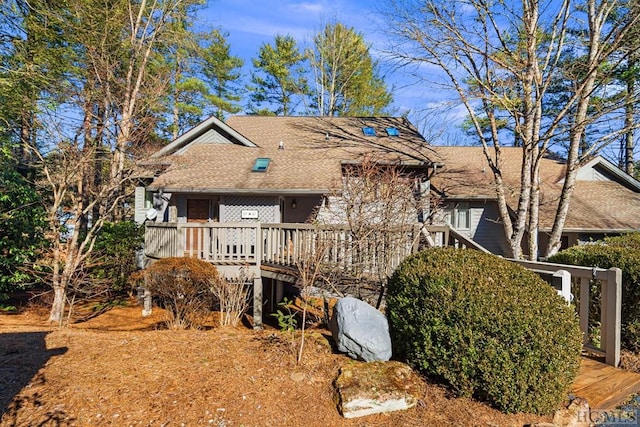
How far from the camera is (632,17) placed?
8.34 metres

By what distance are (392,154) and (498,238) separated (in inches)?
228

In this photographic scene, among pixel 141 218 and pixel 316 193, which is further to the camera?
pixel 141 218

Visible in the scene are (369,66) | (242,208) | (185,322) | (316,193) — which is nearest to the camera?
(185,322)

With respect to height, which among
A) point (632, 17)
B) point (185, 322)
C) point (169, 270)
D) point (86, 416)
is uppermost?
point (632, 17)

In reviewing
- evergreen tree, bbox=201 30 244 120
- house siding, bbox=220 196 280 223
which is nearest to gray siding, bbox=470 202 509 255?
house siding, bbox=220 196 280 223

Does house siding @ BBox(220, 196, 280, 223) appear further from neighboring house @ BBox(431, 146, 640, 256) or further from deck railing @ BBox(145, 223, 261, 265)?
neighboring house @ BBox(431, 146, 640, 256)

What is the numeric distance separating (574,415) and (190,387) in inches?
149

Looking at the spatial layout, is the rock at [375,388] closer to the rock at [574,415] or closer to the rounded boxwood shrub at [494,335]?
the rounded boxwood shrub at [494,335]

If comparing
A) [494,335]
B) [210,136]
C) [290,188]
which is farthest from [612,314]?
[210,136]

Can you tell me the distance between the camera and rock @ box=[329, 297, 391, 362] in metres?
4.01

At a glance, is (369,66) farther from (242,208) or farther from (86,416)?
(86,416)

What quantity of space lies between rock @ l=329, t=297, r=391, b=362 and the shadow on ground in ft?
→ 9.29

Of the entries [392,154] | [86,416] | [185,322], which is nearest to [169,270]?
[185,322]

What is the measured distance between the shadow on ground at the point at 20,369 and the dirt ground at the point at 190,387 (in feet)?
0.04
